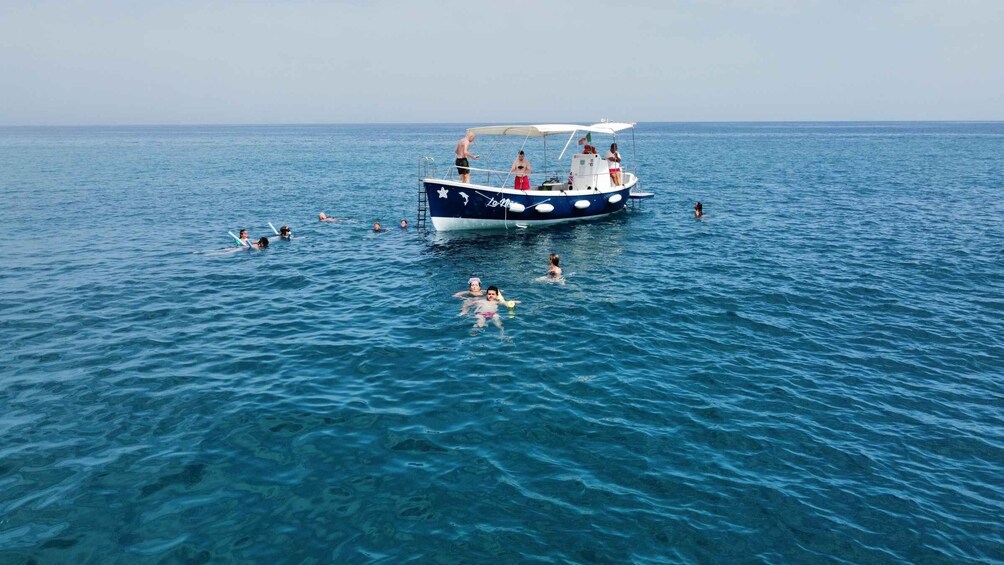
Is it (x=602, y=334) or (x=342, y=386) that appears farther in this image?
(x=602, y=334)

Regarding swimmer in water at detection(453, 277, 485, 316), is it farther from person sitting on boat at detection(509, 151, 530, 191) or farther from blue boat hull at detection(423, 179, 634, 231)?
person sitting on boat at detection(509, 151, 530, 191)

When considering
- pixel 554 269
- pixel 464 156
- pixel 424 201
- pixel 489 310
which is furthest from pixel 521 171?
pixel 489 310

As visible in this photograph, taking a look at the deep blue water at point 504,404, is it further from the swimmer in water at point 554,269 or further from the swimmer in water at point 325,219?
the swimmer in water at point 325,219

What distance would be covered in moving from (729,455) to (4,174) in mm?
75063

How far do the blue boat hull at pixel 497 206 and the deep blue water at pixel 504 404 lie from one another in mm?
2205

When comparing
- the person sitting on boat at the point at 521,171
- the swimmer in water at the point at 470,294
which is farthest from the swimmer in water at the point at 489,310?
the person sitting on boat at the point at 521,171

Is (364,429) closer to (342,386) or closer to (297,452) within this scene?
(297,452)

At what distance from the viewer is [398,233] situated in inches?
1177

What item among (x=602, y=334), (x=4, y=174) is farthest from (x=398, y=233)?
(x=4, y=174)

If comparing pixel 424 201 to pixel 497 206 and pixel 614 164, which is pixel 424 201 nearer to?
pixel 497 206

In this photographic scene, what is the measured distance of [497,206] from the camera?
28078 millimetres

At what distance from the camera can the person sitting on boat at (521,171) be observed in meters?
27.9

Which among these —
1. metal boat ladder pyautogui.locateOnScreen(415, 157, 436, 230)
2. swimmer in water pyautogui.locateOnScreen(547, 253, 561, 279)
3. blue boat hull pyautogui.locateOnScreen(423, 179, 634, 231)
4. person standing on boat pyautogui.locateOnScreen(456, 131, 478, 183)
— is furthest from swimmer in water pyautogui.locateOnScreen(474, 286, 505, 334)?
blue boat hull pyautogui.locateOnScreen(423, 179, 634, 231)

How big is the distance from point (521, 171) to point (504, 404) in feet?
59.8
